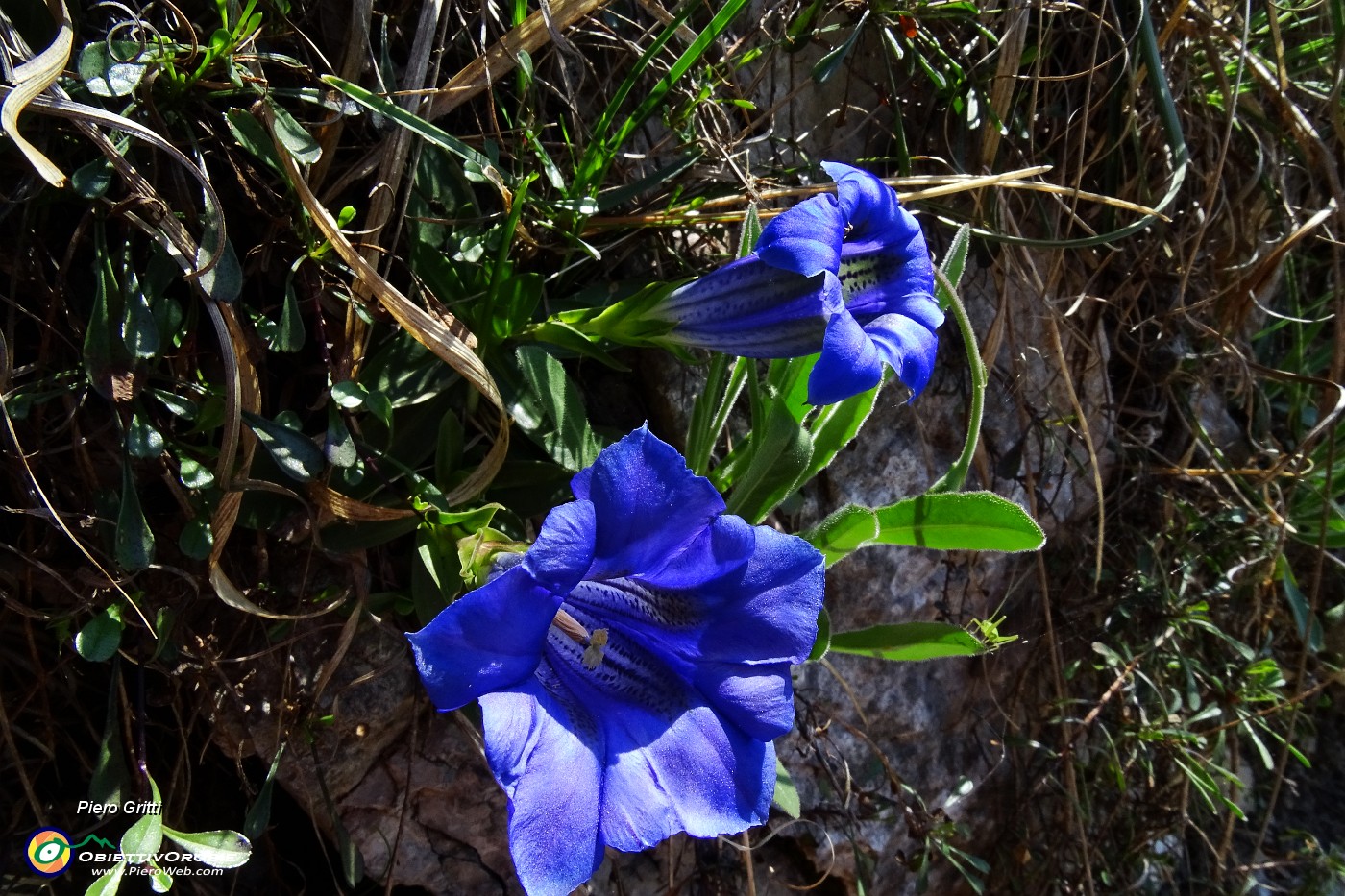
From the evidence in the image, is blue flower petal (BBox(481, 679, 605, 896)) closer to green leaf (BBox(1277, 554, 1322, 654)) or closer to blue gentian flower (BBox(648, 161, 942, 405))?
blue gentian flower (BBox(648, 161, 942, 405))

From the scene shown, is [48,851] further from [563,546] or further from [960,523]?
[960,523]

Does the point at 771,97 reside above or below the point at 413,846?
above

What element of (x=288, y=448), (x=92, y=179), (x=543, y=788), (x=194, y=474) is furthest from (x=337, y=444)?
(x=543, y=788)

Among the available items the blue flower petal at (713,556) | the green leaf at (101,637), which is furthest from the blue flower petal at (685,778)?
the green leaf at (101,637)

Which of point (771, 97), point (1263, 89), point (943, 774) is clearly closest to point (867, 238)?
point (771, 97)

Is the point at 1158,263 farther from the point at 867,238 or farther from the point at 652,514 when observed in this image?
the point at 652,514

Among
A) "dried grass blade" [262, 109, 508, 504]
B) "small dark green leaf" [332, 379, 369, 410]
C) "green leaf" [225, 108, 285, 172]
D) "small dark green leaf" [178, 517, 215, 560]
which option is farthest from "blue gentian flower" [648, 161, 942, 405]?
"small dark green leaf" [178, 517, 215, 560]
